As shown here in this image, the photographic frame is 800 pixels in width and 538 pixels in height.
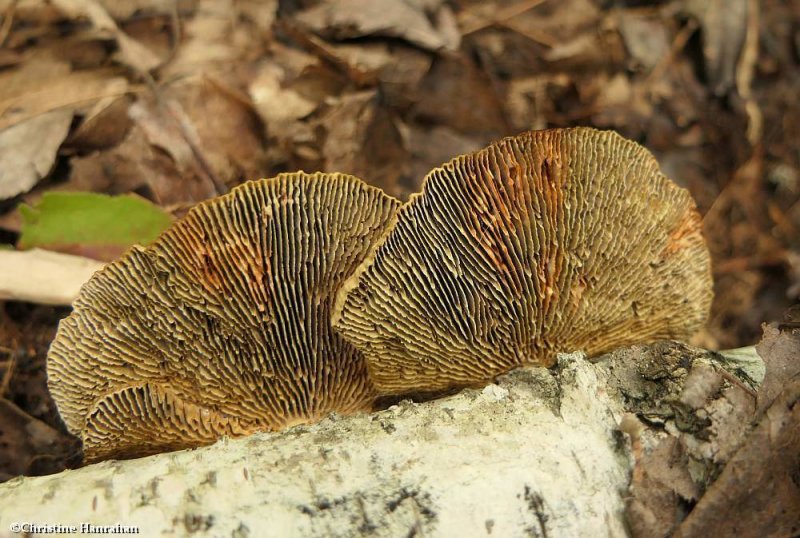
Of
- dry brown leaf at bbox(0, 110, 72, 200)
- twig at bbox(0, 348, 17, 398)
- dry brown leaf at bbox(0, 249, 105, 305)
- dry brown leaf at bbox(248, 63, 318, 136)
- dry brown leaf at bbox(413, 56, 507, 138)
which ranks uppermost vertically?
dry brown leaf at bbox(413, 56, 507, 138)

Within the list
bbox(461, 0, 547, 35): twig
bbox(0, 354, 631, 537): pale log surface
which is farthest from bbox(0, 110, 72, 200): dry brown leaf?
bbox(461, 0, 547, 35): twig

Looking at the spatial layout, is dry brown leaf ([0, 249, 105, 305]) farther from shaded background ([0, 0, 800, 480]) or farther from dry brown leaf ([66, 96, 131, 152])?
dry brown leaf ([66, 96, 131, 152])

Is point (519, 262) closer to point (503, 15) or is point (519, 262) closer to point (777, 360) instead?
point (777, 360)

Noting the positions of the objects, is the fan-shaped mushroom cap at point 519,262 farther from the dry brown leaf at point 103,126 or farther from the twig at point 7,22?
the twig at point 7,22

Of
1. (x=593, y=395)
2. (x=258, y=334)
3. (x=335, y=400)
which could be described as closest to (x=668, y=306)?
(x=593, y=395)

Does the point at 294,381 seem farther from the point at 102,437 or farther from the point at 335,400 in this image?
the point at 102,437

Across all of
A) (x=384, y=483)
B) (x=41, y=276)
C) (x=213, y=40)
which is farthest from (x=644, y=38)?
(x=41, y=276)

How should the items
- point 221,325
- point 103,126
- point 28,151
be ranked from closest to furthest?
point 221,325 < point 28,151 < point 103,126

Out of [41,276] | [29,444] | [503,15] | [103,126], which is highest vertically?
[503,15]
